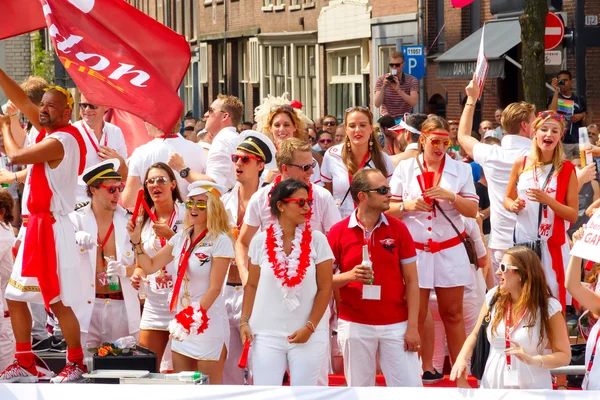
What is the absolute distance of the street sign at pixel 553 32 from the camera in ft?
57.9

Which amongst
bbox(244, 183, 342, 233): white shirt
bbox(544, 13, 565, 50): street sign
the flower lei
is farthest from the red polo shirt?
bbox(544, 13, 565, 50): street sign

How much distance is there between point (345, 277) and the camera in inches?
307

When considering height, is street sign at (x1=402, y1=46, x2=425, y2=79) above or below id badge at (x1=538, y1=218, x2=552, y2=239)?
above

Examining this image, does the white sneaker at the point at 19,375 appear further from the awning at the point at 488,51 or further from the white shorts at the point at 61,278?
the awning at the point at 488,51

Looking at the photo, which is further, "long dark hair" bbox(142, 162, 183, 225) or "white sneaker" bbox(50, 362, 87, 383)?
"long dark hair" bbox(142, 162, 183, 225)

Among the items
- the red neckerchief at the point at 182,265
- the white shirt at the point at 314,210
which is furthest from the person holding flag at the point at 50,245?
the white shirt at the point at 314,210

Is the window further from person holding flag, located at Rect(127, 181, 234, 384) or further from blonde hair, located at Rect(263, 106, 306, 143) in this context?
person holding flag, located at Rect(127, 181, 234, 384)

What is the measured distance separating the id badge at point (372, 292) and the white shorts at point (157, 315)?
1.58m

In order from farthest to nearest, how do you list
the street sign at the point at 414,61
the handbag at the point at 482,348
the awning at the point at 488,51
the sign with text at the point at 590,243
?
→ the awning at the point at 488,51
the street sign at the point at 414,61
the handbag at the point at 482,348
the sign with text at the point at 590,243

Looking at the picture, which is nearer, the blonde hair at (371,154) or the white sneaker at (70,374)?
the white sneaker at (70,374)

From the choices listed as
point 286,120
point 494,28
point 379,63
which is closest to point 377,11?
point 379,63

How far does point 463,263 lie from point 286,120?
6.15 ft

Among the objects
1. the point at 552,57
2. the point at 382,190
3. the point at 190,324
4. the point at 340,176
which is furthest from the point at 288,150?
the point at 552,57

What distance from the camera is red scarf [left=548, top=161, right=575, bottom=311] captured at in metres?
9.29
